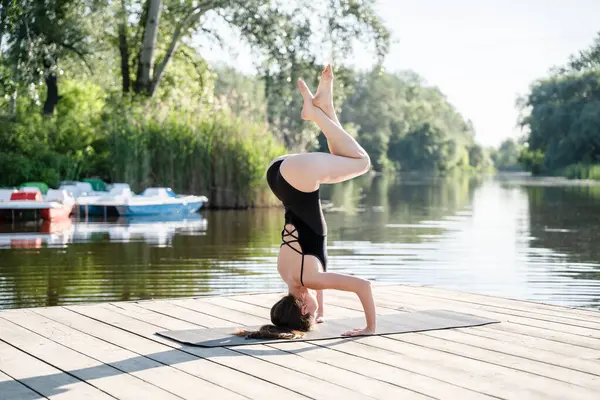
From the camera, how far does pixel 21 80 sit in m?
26.9

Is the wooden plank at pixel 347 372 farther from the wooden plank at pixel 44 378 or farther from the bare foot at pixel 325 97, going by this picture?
the bare foot at pixel 325 97

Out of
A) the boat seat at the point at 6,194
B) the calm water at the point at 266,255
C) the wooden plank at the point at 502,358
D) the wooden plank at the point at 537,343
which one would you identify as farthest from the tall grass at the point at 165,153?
Result: the wooden plank at the point at 502,358

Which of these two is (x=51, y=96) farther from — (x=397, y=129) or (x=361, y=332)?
(x=397, y=129)

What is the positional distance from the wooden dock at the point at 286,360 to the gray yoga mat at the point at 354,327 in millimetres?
100

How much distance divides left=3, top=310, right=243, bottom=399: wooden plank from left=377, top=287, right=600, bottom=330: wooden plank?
2.77m

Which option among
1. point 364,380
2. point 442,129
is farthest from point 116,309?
point 442,129

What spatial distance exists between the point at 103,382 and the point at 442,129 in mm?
107279

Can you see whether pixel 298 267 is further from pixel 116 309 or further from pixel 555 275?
pixel 555 275

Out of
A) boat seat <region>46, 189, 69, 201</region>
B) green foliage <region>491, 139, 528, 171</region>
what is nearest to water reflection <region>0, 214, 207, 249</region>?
boat seat <region>46, 189, 69, 201</region>

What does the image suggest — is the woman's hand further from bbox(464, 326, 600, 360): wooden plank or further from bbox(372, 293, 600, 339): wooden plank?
bbox(372, 293, 600, 339): wooden plank

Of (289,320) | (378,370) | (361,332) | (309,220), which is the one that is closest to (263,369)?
(378,370)

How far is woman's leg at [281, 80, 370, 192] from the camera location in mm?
5531

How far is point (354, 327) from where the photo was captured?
577 centimetres

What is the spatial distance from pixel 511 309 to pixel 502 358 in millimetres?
1780
